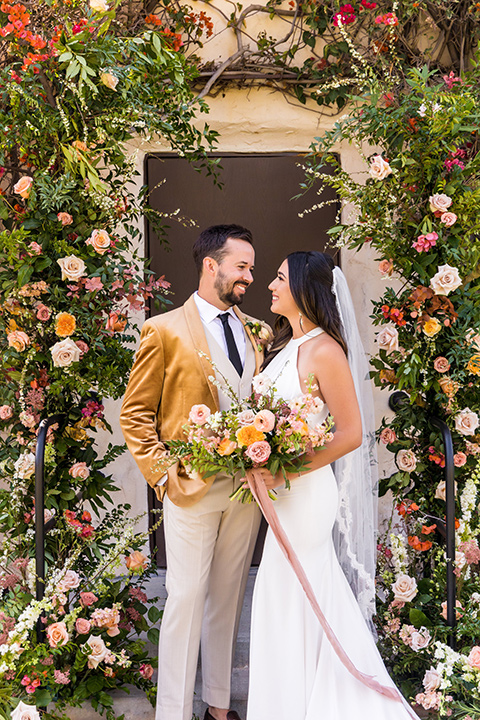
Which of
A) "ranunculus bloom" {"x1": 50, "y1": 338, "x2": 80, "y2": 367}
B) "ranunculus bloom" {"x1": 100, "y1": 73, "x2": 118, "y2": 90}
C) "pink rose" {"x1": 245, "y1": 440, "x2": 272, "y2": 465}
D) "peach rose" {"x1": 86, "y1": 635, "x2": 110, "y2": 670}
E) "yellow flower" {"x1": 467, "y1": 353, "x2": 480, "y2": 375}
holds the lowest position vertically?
"peach rose" {"x1": 86, "y1": 635, "x2": 110, "y2": 670}

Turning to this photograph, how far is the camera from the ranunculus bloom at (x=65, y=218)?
2799mm

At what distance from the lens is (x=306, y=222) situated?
13.7 ft

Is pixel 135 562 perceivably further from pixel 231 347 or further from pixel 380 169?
pixel 380 169

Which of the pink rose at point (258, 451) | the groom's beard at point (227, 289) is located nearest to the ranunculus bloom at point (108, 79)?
the groom's beard at point (227, 289)

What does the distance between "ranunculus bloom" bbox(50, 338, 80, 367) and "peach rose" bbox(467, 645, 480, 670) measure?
6.53ft

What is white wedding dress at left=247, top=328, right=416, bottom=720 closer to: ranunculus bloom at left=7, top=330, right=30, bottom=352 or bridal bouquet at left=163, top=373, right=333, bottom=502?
bridal bouquet at left=163, top=373, right=333, bottom=502

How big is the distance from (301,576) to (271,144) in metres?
2.73

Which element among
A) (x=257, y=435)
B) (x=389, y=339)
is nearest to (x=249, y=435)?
(x=257, y=435)

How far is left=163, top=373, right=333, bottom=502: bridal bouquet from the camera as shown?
2246 mm

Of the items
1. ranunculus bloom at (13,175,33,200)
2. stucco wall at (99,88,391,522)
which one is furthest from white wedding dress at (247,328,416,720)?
stucco wall at (99,88,391,522)

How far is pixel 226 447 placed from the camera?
227cm

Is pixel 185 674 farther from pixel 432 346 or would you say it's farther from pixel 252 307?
pixel 252 307

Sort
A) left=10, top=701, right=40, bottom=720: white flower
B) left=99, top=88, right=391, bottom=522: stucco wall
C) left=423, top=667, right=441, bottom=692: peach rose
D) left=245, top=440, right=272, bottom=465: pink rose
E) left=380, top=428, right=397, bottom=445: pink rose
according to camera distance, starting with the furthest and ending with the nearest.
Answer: left=99, top=88, right=391, bottom=522: stucco wall < left=380, top=428, right=397, bottom=445: pink rose < left=423, top=667, right=441, bottom=692: peach rose < left=10, top=701, right=40, bottom=720: white flower < left=245, top=440, right=272, bottom=465: pink rose

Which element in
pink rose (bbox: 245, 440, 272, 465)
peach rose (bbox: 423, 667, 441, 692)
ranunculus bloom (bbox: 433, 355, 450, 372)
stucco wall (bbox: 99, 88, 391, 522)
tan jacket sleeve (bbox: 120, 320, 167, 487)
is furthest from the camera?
stucco wall (bbox: 99, 88, 391, 522)
